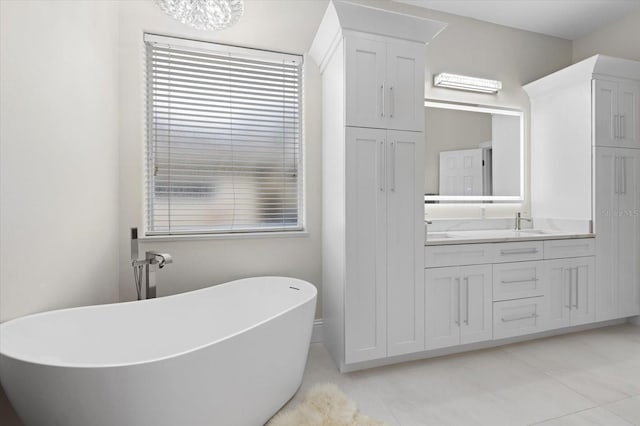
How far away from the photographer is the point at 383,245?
77.6 inches

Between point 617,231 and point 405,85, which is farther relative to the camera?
point 617,231

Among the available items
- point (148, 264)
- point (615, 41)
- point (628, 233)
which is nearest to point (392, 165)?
point (148, 264)

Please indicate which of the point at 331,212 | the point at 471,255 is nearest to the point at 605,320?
the point at 471,255

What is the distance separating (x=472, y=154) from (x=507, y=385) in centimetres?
190

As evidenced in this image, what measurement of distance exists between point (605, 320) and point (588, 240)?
0.72 metres

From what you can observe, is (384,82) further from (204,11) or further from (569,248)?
(569,248)

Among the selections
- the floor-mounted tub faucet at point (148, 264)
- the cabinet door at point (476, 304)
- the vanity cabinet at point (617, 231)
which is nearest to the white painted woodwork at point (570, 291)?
the vanity cabinet at point (617, 231)

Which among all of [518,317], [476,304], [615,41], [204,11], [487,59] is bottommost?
[518,317]

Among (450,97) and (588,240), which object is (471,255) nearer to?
(588,240)

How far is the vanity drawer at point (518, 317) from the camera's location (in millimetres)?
2229

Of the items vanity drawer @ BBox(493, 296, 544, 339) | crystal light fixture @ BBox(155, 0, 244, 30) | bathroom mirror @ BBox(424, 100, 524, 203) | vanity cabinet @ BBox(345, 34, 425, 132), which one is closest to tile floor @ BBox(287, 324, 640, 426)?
vanity drawer @ BBox(493, 296, 544, 339)

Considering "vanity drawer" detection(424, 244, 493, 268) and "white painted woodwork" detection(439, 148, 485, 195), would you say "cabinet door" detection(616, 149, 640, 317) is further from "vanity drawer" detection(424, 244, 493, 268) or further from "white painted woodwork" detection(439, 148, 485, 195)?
"vanity drawer" detection(424, 244, 493, 268)

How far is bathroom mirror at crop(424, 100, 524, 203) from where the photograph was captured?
108 inches

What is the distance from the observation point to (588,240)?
8.28 ft
